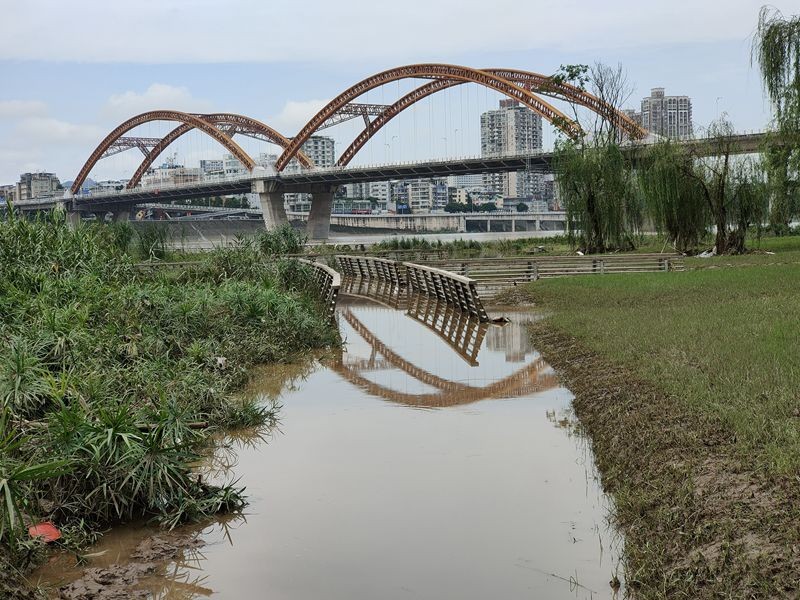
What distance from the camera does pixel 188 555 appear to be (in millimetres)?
6719

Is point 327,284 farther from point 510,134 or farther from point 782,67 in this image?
point 510,134

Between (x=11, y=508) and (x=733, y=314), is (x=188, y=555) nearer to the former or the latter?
(x=11, y=508)

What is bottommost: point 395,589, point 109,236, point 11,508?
point 395,589

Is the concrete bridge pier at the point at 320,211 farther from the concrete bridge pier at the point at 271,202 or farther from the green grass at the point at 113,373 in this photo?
the green grass at the point at 113,373

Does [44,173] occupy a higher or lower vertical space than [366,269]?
higher

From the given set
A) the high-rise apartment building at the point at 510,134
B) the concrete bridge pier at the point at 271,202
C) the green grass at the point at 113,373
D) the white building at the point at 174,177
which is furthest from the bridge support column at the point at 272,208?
the high-rise apartment building at the point at 510,134

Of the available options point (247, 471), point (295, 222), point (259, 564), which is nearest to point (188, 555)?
point (259, 564)

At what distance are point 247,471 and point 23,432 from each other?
1.99 meters

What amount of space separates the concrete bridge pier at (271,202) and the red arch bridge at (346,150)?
0.08m

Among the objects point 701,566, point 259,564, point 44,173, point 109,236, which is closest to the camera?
point 701,566

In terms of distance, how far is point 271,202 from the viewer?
86750 millimetres

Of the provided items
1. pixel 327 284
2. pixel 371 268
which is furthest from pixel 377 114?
pixel 327 284

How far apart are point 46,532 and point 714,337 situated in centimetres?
900

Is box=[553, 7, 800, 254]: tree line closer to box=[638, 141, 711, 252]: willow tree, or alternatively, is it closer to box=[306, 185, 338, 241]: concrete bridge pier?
box=[638, 141, 711, 252]: willow tree
